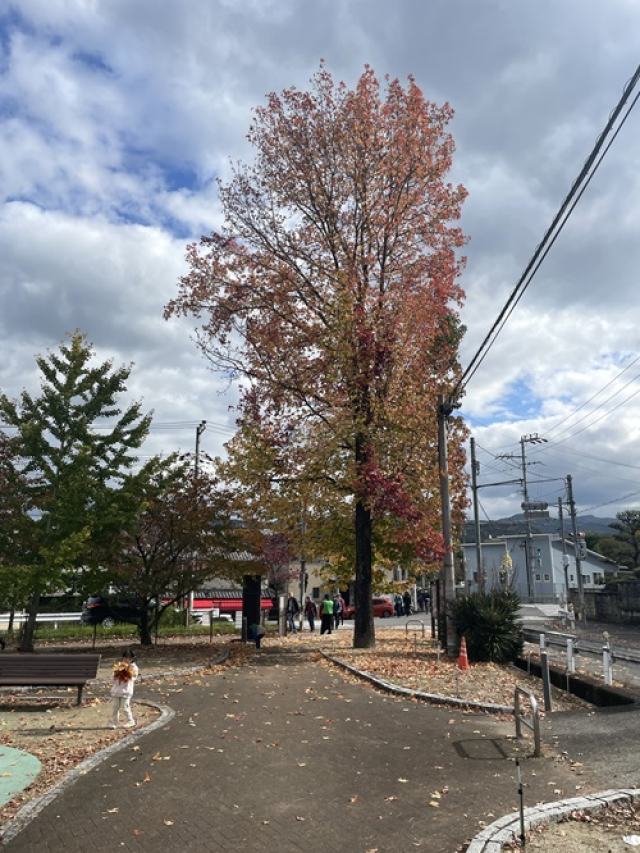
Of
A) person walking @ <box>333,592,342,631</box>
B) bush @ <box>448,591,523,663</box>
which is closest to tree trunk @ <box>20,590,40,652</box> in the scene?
bush @ <box>448,591,523,663</box>

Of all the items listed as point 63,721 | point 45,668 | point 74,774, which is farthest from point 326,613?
point 74,774

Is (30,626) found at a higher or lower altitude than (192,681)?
higher

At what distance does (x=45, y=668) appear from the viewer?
11.7 meters

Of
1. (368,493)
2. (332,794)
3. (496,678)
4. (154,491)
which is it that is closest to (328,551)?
(368,493)

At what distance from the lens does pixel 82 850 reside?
531 cm

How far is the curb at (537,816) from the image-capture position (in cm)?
520

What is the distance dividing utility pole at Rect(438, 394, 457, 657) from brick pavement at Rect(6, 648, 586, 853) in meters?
5.73

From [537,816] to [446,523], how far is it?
11.3 metres

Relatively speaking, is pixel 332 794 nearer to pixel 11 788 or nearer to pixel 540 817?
pixel 540 817

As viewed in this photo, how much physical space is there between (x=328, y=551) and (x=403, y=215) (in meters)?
10.2

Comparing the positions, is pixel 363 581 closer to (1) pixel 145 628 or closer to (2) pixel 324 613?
(1) pixel 145 628

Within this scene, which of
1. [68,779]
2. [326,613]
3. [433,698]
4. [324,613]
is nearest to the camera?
[68,779]

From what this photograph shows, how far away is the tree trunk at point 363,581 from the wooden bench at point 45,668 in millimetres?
8554

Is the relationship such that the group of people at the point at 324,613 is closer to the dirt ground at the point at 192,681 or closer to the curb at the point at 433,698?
the dirt ground at the point at 192,681
